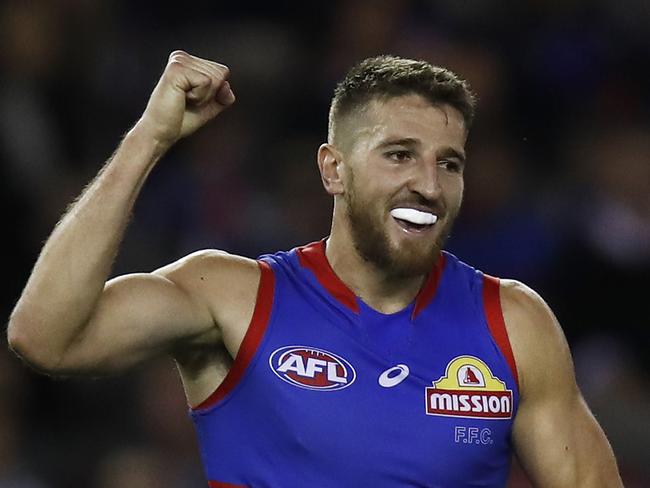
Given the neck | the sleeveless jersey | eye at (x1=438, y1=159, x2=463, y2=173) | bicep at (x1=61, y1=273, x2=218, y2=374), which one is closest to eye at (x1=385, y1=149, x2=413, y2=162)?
eye at (x1=438, y1=159, x2=463, y2=173)

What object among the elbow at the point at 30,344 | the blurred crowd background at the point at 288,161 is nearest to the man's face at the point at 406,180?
the elbow at the point at 30,344

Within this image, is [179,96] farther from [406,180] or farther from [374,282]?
[374,282]

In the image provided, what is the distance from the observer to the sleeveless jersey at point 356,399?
4328 mm

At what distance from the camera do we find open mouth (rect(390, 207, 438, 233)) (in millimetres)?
4441

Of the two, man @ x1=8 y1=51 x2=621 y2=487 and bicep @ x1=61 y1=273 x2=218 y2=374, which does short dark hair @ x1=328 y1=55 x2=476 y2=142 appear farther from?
bicep @ x1=61 y1=273 x2=218 y2=374

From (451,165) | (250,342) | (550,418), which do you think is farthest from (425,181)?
(550,418)

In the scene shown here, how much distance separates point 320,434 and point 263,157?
489cm

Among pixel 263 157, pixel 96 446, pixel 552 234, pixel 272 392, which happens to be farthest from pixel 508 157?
pixel 272 392

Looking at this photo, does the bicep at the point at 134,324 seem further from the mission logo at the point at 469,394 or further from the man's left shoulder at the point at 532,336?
the man's left shoulder at the point at 532,336

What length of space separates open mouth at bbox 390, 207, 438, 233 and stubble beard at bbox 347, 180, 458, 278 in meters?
0.05

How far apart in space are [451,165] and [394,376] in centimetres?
66

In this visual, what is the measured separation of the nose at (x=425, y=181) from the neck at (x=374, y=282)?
1.07ft

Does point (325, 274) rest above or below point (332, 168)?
below

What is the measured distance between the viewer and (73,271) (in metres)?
4.04
